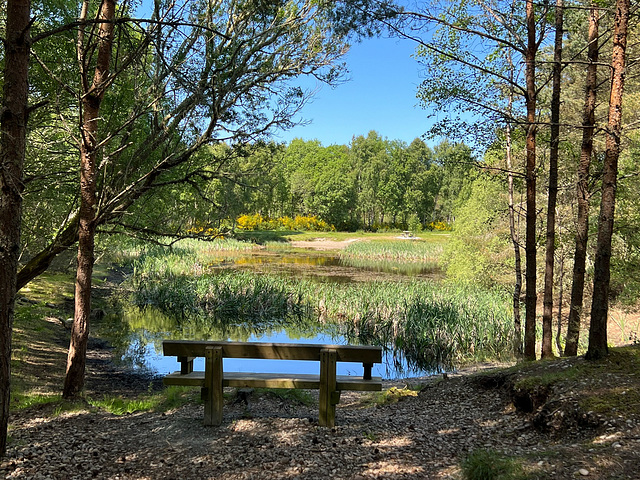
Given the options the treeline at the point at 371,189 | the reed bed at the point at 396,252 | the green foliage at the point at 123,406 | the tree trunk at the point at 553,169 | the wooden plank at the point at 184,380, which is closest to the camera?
the wooden plank at the point at 184,380

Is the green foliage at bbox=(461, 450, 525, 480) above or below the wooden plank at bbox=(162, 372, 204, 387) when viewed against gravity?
below

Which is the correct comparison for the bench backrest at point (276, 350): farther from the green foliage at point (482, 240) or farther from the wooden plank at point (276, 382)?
the green foliage at point (482, 240)

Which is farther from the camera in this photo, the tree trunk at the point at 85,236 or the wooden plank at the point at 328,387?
the tree trunk at the point at 85,236

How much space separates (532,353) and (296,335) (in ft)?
22.8

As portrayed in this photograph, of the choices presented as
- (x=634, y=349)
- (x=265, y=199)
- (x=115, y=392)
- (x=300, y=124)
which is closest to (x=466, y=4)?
(x=300, y=124)

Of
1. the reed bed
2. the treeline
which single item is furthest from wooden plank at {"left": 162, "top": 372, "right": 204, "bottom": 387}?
the treeline

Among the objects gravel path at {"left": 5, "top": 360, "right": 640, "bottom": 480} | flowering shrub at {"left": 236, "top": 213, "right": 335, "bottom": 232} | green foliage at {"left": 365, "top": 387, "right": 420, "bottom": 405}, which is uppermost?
flowering shrub at {"left": 236, "top": 213, "right": 335, "bottom": 232}

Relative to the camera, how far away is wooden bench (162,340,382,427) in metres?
4.63

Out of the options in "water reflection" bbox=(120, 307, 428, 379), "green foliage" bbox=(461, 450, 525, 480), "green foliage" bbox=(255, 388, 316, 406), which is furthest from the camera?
"water reflection" bbox=(120, 307, 428, 379)

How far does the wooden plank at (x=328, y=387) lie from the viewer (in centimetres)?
466

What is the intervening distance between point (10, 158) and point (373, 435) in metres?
4.20

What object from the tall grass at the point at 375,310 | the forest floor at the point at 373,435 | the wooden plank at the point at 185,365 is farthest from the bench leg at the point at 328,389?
the tall grass at the point at 375,310

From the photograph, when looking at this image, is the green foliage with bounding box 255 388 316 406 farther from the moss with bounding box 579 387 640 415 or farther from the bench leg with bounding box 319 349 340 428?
the moss with bounding box 579 387 640 415

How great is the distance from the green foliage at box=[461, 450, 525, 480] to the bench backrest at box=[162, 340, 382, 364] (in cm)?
143
